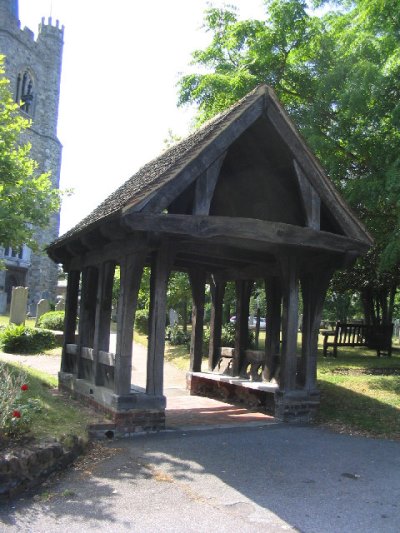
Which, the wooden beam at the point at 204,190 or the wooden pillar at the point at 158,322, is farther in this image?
the wooden pillar at the point at 158,322

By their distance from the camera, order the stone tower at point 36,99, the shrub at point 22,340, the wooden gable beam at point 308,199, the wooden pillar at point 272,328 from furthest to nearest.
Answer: the stone tower at point 36,99, the shrub at point 22,340, the wooden pillar at point 272,328, the wooden gable beam at point 308,199

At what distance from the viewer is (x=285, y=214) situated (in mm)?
8961

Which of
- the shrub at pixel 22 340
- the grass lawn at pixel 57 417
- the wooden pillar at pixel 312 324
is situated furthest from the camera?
the shrub at pixel 22 340

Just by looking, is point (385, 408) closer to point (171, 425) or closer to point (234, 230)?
point (171, 425)

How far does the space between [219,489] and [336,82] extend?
9653 millimetres

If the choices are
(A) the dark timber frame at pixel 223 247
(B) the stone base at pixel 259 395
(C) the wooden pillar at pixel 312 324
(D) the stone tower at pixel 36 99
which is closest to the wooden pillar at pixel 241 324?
(A) the dark timber frame at pixel 223 247

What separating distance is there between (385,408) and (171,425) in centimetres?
377

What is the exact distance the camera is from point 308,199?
8.02 m

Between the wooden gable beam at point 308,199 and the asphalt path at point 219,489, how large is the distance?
327cm

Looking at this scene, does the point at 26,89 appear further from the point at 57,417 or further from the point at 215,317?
the point at 57,417

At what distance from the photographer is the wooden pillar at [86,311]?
9.63 m

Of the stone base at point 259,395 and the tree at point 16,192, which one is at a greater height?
the tree at point 16,192

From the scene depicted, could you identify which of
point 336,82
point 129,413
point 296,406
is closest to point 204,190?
point 129,413

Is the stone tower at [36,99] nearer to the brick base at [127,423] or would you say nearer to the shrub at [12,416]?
the brick base at [127,423]
